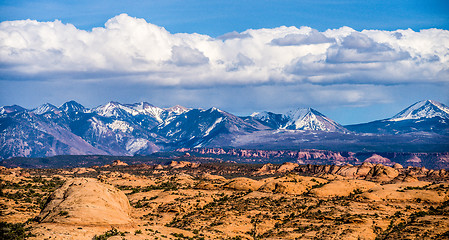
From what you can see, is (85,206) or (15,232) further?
A: (85,206)

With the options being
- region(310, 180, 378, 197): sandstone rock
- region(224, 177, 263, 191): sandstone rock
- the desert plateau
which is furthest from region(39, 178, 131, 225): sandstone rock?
region(310, 180, 378, 197): sandstone rock

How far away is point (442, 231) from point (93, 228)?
164 feet

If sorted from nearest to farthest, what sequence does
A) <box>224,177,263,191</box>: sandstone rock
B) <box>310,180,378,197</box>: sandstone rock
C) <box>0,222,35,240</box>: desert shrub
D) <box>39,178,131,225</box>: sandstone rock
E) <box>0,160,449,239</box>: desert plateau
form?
<box>0,222,35,240</box>: desert shrub
<box>39,178,131,225</box>: sandstone rock
<box>0,160,449,239</box>: desert plateau
<box>310,180,378,197</box>: sandstone rock
<box>224,177,263,191</box>: sandstone rock

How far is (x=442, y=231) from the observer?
97.9 metres

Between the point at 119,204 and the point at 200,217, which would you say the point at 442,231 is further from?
the point at 119,204

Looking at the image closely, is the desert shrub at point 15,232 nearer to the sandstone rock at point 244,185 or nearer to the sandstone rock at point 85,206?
the sandstone rock at point 85,206

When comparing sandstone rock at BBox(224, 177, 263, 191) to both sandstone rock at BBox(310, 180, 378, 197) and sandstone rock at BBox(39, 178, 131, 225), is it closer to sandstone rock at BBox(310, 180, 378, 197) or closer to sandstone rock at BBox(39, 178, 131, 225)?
sandstone rock at BBox(310, 180, 378, 197)

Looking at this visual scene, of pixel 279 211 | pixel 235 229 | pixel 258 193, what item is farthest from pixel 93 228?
pixel 258 193

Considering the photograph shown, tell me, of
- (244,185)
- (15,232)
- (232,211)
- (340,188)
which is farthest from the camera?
(244,185)

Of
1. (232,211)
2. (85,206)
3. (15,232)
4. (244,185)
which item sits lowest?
(232,211)

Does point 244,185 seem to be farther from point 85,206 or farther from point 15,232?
point 15,232

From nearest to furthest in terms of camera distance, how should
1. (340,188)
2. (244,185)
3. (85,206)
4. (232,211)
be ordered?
(85,206) < (232,211) < (340,188) < (244,185)

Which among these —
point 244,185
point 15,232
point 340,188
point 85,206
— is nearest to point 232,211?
point 244,185

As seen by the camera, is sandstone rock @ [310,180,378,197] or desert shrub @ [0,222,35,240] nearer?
desert shrub @ [0,222,35,240]
